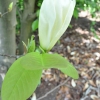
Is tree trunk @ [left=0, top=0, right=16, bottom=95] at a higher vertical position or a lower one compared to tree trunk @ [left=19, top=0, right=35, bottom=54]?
higher

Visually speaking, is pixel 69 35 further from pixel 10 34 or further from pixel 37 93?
pixel 10 34

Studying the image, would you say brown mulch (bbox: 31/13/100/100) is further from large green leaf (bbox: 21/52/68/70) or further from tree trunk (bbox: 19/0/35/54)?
large green leaf (bbox: 21/52/68/70)

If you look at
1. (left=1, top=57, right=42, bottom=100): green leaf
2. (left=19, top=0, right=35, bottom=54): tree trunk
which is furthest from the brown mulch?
(left=1, top=57, right=42, bottom=100): green leaf

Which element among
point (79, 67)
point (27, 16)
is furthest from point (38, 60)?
point (79, 67)

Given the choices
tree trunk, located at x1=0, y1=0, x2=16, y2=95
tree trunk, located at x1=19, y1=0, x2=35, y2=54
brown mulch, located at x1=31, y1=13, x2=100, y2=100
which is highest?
tree trunk, located at x1=0, y1=0, x2=16, y2=95

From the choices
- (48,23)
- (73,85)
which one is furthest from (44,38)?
(73,85)

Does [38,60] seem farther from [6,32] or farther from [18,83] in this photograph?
[6,32]
